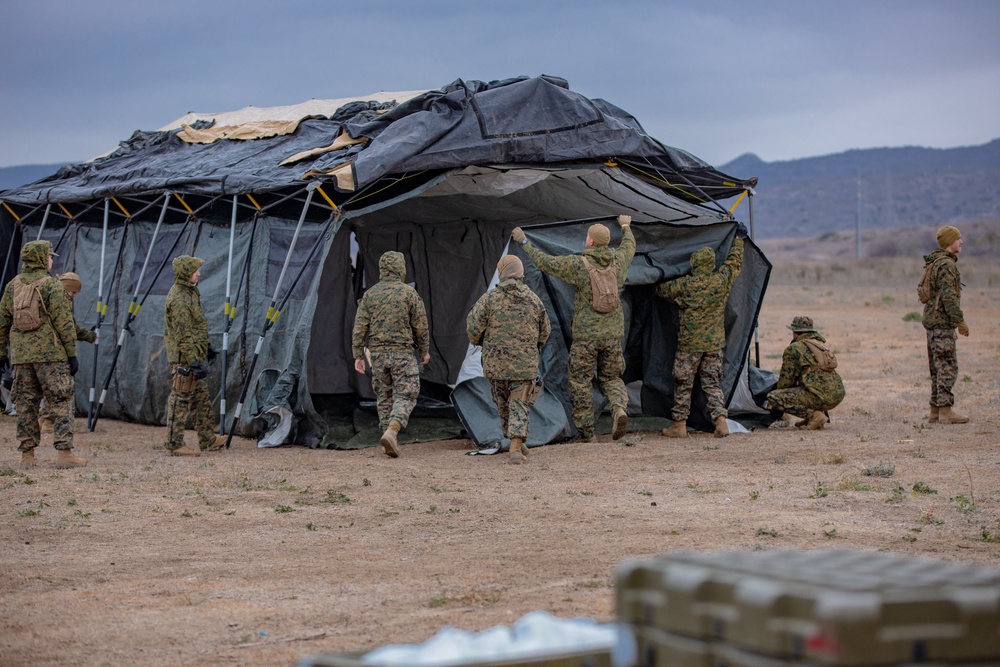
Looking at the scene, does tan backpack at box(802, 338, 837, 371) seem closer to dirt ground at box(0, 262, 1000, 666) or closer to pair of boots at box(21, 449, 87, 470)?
dirt ground at box(0, 262, 1000, 666)

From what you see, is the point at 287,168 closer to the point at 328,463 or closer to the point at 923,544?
the point at 328,463

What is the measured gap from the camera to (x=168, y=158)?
46.6ft

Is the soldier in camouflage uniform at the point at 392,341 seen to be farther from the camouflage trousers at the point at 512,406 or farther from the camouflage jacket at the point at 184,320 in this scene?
the camouflage jacket at the point at 184,320

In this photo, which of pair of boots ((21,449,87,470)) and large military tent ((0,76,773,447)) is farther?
large military tent ((0,76,773,447))

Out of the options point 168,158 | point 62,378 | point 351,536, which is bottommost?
point 351,536

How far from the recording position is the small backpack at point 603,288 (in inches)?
420

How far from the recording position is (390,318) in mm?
10453

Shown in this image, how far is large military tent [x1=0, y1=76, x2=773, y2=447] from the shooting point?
1111 cm

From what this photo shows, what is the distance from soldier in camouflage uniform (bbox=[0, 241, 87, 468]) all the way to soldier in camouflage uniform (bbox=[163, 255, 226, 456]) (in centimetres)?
93

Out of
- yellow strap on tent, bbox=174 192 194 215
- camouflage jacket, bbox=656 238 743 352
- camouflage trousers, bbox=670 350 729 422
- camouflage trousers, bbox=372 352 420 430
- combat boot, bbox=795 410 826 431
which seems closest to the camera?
camouflage trousers, bbox=372 352 420 430

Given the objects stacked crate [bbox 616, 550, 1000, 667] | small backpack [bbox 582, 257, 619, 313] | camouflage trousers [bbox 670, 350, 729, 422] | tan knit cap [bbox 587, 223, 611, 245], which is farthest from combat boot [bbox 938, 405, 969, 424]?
stacked crate [bbox 616, 550, 1000, 667]

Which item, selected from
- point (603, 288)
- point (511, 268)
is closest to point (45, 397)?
point (511, 268)

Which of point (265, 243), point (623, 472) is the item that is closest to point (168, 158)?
point (265, 243)

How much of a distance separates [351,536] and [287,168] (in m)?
5.50
